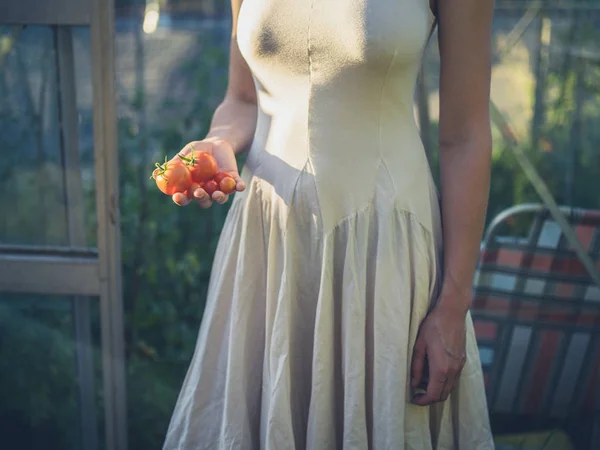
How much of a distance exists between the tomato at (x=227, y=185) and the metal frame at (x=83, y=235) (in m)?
0.82

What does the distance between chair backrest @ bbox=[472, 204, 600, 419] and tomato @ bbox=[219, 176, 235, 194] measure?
1.70 meters

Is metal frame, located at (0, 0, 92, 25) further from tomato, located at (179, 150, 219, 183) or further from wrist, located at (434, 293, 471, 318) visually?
wrist, located at (434, 293, 471, 318)

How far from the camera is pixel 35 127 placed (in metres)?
2.27

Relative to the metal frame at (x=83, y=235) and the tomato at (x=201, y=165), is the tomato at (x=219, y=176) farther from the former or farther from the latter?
the metal frame at (x=83, y=235)

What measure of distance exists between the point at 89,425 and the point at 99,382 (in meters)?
0.23

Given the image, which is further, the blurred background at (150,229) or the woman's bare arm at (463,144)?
the blurred background at (150,229)

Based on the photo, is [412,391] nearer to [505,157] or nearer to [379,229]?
[379,229]

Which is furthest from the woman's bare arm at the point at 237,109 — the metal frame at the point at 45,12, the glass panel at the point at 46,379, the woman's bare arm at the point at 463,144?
the glass panel at the point at 46,379

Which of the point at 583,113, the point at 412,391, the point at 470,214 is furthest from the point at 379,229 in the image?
the point at 583,113

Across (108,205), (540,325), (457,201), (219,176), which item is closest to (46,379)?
(108,205)

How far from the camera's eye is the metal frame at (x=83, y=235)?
6.99ft

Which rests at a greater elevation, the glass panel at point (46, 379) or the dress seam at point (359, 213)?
the dress seam at point (359, 213)

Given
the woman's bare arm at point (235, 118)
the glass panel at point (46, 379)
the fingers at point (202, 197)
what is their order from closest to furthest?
the fingers at point (202, 197), the woman's bare arm at point (235, 118), the glass panel at point (46, 379)

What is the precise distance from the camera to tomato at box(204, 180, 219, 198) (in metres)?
1.42
